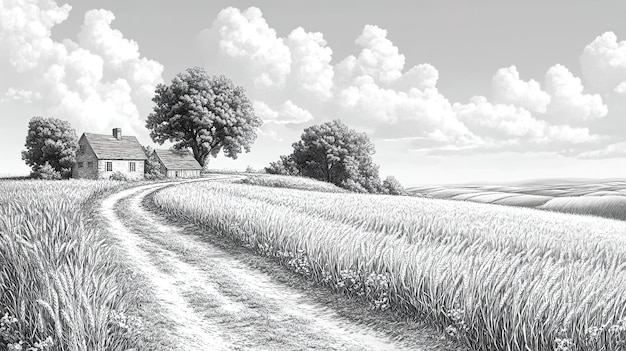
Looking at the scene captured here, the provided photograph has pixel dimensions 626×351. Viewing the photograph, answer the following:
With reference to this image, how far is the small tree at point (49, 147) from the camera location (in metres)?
52.5

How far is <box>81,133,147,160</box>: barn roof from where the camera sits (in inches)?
2238

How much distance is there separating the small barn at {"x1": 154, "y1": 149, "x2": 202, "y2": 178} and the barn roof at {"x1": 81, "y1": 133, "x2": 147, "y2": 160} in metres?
2.52

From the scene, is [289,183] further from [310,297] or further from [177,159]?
[310,297]

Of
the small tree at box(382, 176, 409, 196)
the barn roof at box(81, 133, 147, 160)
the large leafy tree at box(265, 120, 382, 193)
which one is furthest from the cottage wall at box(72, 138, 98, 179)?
the small tree at box(382, 176, 409, 196)

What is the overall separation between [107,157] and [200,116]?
1336 cm

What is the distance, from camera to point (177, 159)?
6234 cm

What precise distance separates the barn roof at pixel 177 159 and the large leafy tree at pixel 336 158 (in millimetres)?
11521

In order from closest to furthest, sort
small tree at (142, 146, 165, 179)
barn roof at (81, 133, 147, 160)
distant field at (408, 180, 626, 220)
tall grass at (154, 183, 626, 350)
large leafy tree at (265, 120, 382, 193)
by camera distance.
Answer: tall grass at (154, 183, 626, 350), distant field at (408, 180, 626, 220), barn roof at (81, 133, 147, 160), small tree at (142, 146, 165, 179), large leafy tree at (265, 120, 382, 193)

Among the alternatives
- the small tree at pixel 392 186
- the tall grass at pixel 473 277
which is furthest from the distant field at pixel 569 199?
the tall grass at pixel 473 277

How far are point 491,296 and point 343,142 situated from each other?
55.1 m

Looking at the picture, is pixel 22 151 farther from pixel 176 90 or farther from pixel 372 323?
pixel 372 323

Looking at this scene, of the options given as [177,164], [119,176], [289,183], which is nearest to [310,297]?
[289,183]

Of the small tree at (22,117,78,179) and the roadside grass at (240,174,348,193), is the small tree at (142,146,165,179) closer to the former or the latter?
the small tree at (22,117,78,179)

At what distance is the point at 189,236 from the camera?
48.3 feet
